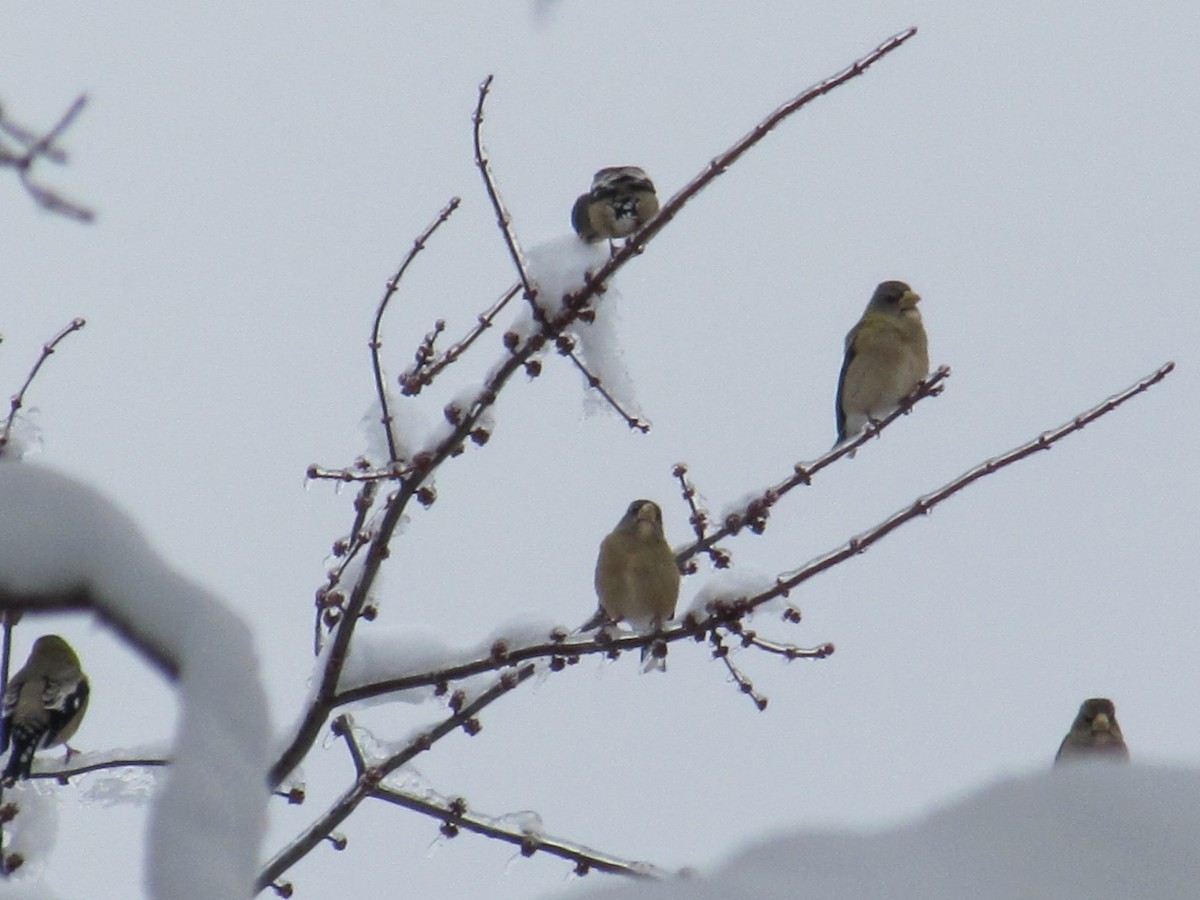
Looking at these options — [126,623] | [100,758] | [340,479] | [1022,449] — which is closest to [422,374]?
[340,479]

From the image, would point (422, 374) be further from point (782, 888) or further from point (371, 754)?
point (782, 888)

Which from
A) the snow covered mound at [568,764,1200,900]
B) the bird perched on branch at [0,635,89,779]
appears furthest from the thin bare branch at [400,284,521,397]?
the snow covered mound at [568,764,1200,900]

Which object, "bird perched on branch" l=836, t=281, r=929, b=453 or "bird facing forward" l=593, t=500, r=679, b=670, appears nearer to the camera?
"bird facing forward" l=593, t=500, r=679, b=670

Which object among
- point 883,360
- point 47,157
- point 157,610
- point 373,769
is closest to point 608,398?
point 373,769

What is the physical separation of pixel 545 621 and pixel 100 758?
107 centimetres

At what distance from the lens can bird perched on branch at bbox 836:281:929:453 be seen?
7430mm

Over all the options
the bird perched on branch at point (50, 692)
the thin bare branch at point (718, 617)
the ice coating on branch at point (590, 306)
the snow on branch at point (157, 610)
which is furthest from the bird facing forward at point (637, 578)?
the snow on branch at point (157, 610)

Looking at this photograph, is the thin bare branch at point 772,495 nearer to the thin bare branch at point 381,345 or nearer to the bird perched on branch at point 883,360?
the thin bare branch at point 381,345

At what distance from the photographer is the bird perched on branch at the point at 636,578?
604 cm

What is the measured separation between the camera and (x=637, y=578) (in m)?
6.12

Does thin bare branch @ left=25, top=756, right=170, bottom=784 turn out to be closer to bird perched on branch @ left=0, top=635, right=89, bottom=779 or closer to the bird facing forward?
bird perched on branch @ left=0, top=635, right=89, bottom=779

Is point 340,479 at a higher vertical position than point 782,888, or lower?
higher

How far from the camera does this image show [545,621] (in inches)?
148

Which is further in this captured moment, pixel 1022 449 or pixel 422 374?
pixel 422 374
